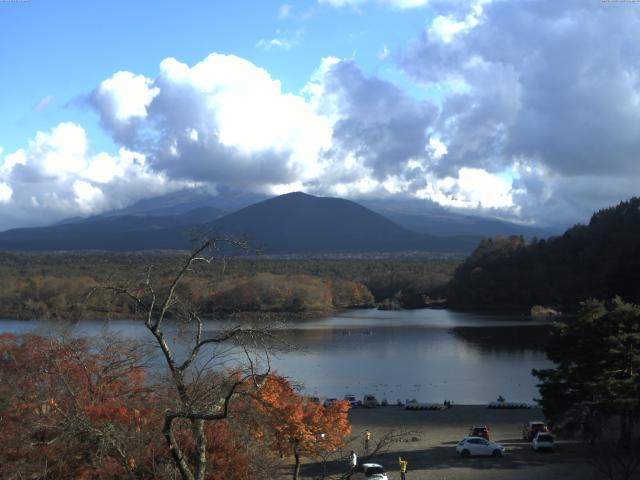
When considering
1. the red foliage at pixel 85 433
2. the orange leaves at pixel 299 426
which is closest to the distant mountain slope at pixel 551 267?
the orange leaves at pixel 299 426

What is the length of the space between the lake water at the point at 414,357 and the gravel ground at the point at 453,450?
320cm

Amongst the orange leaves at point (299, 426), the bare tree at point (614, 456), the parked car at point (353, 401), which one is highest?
the orange leaves at point (299, 426)

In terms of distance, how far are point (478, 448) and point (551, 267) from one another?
2395 inches

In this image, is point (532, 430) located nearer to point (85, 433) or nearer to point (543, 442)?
point (543, 442)

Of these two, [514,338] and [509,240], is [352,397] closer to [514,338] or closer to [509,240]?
[514,338]

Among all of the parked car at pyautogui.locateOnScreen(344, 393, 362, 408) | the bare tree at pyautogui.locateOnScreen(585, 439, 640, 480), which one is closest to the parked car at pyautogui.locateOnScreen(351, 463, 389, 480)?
the bare tree at pyautogui.locateOnScreen(585, 439, 640, 480)

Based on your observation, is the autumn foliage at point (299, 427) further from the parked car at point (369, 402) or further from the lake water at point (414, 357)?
the parked car at point (369, 402)

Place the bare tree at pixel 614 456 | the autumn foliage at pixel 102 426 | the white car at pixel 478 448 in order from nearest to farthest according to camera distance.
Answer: the autumn foliage at pixel 102 426, the bare tree at pixel 614 456, the white car at pixel 478 448

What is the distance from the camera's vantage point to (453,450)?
57.3ft

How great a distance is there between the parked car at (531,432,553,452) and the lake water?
595 centimetres

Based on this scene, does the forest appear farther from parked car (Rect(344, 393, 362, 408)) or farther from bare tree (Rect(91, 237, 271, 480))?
bare tree (Rect(91, 237, 271, 480))

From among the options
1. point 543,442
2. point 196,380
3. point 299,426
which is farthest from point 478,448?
point 196,380

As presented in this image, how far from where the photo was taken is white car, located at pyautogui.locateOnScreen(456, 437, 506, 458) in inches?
643

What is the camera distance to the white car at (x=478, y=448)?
16.3 m
